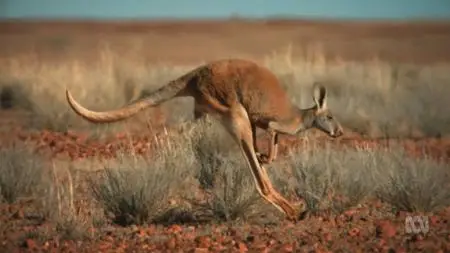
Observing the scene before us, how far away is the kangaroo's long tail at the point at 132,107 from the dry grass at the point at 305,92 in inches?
231

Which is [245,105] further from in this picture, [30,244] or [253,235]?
[30,244]

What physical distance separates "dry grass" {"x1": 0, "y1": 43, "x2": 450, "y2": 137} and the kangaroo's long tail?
19.3ft

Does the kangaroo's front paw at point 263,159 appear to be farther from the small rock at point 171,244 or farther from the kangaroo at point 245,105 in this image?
the small rock at point 171,244

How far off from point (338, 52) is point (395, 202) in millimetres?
51524

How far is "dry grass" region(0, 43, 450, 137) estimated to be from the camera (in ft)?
57.2

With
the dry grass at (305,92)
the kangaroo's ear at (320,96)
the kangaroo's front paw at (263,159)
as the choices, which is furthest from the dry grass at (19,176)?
the dry grass at (305,92)

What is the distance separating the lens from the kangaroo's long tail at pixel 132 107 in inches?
344

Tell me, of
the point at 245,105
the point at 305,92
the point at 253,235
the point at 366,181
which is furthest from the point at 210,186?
the point at 305,92

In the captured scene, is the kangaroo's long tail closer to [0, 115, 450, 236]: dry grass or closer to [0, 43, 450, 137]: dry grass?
[0, 115, 450, 236]: dry grass

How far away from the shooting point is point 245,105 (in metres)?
9.52

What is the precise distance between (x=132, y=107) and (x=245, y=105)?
1.33m

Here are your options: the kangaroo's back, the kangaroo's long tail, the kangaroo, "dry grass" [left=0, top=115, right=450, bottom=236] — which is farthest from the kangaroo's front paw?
the kangaroo's long tail

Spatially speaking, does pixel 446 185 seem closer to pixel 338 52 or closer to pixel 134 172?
pixel 134 172

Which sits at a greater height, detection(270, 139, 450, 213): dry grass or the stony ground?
detection(270, 139, 450, 213): dry grass
